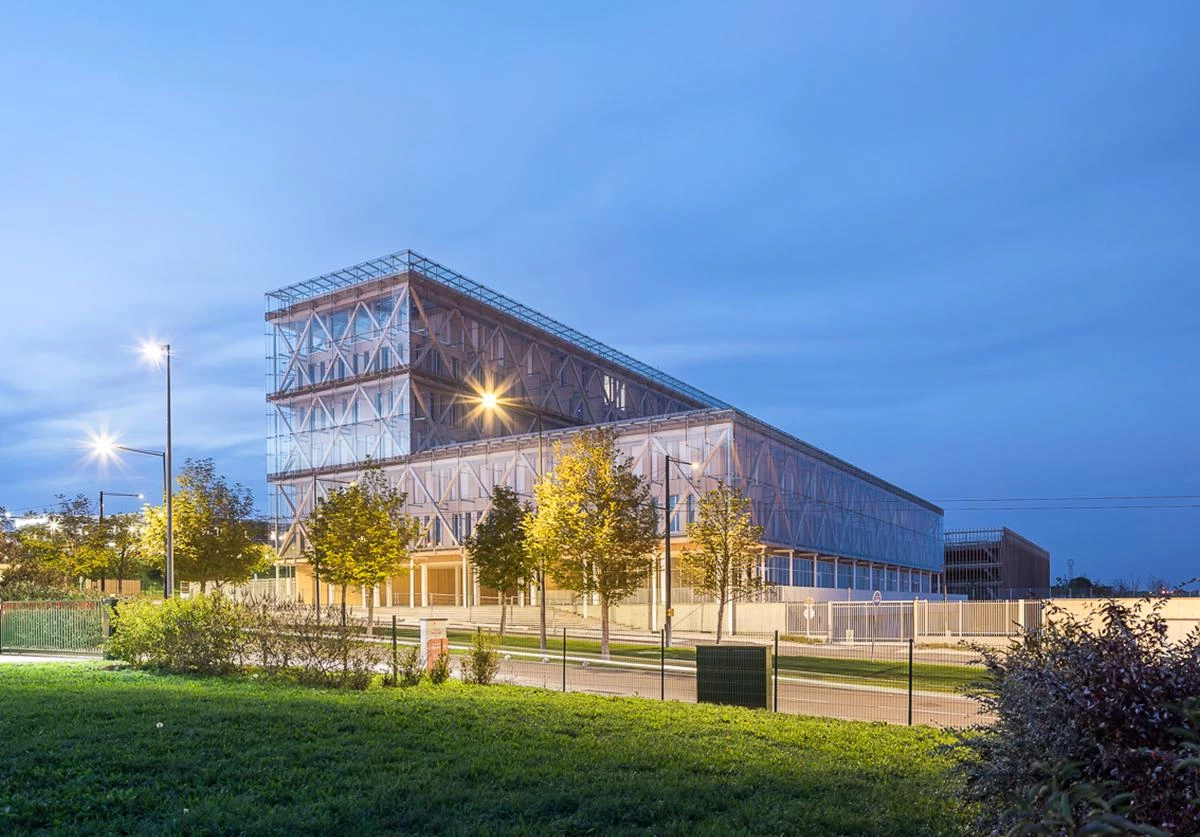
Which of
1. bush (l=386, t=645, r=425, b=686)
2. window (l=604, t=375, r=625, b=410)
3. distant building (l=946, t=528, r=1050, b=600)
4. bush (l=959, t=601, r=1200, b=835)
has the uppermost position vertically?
window (l=604, t=375, r=625, b=410)

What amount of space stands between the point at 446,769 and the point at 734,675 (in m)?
9.02

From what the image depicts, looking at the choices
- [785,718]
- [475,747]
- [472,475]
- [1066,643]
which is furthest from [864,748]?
[472,475]

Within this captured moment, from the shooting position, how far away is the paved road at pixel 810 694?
62.7 ft

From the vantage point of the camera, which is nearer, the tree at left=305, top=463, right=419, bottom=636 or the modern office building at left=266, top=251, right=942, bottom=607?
the tree at left=305, top=463, right=419, bottom=636

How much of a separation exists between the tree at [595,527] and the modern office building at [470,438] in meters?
20.6

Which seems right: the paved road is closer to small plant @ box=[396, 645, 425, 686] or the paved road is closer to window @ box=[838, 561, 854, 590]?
small plant @ box=[396, 645, 425, 686]

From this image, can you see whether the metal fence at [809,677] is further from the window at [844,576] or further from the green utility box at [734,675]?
the window at [844,576]

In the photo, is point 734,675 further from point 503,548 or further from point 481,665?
point 503,548

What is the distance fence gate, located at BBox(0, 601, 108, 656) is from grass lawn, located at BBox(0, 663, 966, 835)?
49.0 ft

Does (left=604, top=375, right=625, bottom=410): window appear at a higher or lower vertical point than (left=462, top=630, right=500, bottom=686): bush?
higher

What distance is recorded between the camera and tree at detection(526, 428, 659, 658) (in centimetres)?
3859

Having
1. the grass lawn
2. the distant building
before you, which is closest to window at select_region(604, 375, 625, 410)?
the distant building

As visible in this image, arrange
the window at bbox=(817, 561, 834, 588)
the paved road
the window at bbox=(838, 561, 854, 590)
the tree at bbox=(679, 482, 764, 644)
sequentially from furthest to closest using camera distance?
the window at bbox=(838, 561, 854, 590)
the window at bbox=(817, 561, 834, 588)
the tree at bbox=(679, 482, 764, 644)
the paved road

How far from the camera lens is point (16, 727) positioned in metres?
13.1
